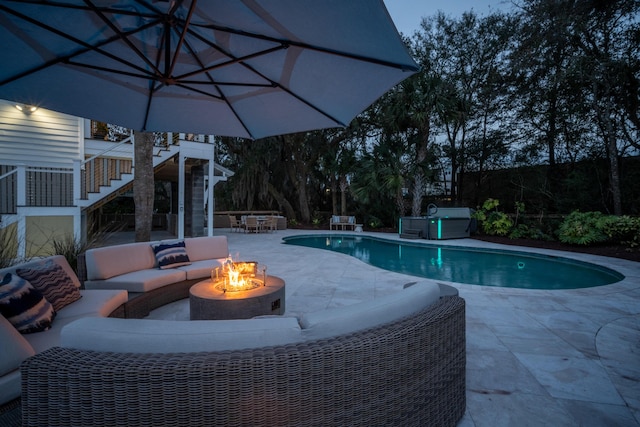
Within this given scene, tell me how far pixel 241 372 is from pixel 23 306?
1871 mm

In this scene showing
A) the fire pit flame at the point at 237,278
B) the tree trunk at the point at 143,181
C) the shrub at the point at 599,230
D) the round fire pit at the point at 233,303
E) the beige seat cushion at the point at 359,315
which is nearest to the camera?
the beige seat cushion at the point at 359,315

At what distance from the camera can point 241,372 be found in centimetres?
104

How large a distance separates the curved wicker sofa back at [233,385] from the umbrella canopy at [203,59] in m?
1.76

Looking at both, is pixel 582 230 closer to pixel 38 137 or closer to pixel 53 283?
pixel 53 283

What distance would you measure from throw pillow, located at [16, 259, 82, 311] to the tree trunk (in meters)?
2.71

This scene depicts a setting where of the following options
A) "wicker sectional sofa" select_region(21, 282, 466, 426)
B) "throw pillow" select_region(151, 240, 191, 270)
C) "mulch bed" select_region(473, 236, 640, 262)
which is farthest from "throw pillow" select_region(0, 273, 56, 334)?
"mulch bed" select_region(473, 236, 640, 262)

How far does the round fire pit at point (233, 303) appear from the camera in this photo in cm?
272

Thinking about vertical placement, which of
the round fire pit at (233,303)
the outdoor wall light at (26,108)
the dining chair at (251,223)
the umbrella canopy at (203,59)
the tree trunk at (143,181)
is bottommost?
the round fire pit at (233,303)

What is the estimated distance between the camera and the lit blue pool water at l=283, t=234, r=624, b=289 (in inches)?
224

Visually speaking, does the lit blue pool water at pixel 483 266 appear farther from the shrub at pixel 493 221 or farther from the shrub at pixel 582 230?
the shrub at pixel 493 221

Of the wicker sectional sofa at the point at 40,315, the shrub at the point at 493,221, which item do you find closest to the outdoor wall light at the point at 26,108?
the wicker sectional sofa at the point at 40,315

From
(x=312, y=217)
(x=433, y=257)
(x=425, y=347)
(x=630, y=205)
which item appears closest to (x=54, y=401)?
(x=425, y=347)

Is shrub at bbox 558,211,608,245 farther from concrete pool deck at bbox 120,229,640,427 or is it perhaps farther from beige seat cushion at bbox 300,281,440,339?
beige seat cushion at bbox 300,281,440,339

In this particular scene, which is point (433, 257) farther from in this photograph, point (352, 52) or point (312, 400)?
point (312, 400)
